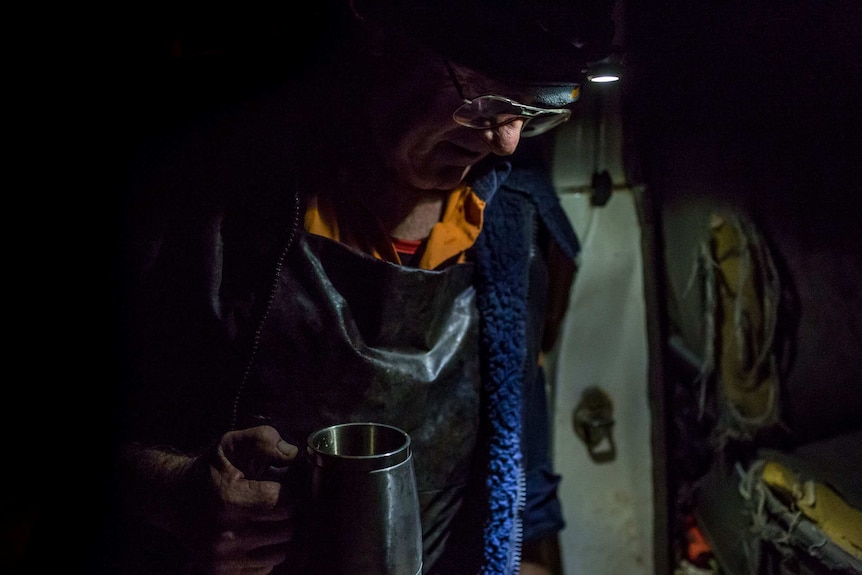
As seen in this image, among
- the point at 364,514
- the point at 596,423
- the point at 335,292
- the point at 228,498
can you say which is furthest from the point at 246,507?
the point at 596,423

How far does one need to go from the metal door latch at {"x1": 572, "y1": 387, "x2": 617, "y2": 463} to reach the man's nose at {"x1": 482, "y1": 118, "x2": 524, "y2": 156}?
58 centimetres

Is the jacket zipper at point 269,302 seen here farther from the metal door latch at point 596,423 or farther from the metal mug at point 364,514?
the metal door latch at point 596,423

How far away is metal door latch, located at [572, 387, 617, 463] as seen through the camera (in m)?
1.21

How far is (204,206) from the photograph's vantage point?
0.81 m

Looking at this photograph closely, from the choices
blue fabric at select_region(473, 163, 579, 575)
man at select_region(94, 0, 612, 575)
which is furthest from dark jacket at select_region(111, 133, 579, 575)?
blue fabric at select_region(473, 163, 579, 575)

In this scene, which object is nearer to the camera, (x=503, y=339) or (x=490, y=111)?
(x=490, y=111)

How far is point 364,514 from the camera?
62 centimetres

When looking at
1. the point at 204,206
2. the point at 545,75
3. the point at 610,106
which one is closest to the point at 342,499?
the point at 204,206

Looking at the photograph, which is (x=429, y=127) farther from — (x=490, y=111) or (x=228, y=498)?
(x=228, y=498)

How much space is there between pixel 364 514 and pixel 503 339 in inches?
16.8

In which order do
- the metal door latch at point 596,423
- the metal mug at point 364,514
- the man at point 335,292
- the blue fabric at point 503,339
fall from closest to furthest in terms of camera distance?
the metal mug at point 364,514
the man at point 335,292
the blue fabric at point 503,339
the metal door latch at point 596,423

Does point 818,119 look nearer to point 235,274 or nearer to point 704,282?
point 704,282

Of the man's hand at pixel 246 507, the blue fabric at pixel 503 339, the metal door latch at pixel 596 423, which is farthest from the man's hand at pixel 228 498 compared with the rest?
the metal door latch at pixel 596 423

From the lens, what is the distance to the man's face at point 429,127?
81 cm
